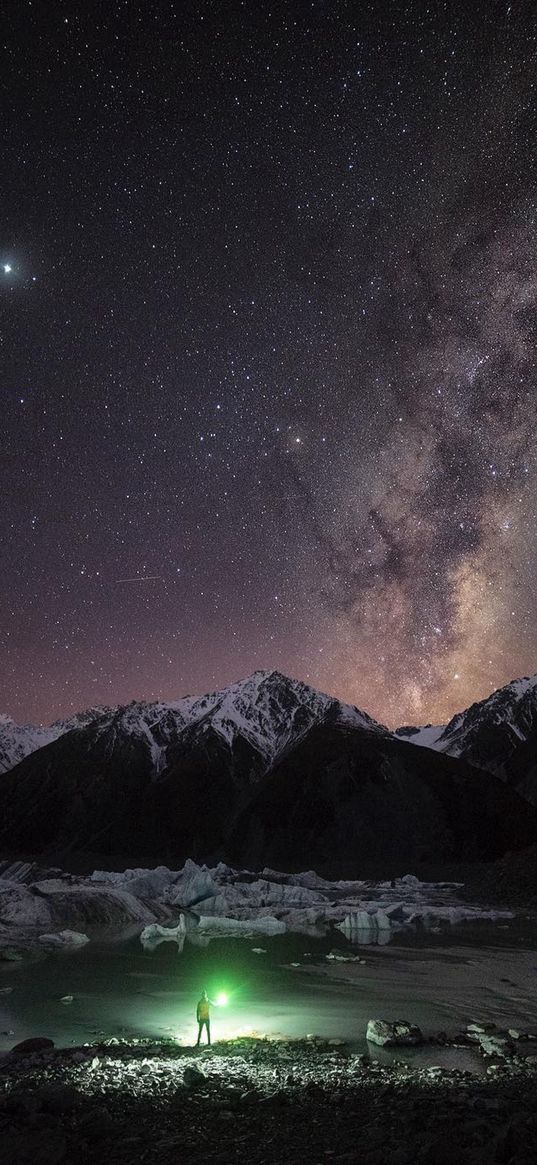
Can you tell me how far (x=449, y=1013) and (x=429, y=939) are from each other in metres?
25.5

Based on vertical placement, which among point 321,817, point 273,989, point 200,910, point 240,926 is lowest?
point 273,989

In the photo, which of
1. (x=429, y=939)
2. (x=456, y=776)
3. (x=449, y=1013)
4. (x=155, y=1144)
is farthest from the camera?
(x=456, y=776)

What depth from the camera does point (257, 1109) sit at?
13562 mm

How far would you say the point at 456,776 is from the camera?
17638 centimetres

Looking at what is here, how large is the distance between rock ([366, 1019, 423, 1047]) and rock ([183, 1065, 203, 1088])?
6208 mm

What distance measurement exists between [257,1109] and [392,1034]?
7532 millimetres

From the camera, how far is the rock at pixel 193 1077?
15103mm

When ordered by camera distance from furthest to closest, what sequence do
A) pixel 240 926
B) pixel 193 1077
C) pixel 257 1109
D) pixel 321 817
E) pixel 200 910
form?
pixel 321 817 < pixel 200 910 < pixel 240 926 < pixel 193 1077 < pixel 257 1109

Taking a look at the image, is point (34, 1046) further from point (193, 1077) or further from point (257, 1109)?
point (257, 1109)

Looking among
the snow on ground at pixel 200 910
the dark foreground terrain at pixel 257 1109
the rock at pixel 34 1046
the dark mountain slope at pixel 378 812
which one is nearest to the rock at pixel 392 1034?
the dark foreground terrain at pixel 257 1109

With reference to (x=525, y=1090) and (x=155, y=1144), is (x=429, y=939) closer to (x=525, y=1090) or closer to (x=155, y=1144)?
(x=525, y=1090)

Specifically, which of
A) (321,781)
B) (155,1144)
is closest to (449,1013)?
(155,1144)

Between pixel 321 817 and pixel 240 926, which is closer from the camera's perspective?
pixel 240 926

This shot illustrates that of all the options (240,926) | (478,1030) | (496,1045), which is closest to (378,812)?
(240,926)
